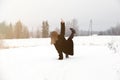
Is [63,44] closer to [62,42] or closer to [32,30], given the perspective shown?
[62,42]

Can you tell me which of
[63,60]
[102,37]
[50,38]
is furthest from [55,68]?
[102,37]

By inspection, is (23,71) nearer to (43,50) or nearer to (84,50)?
(43,50)

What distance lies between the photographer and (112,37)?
22.4 feet

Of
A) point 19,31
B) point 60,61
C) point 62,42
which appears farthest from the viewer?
point 19,31

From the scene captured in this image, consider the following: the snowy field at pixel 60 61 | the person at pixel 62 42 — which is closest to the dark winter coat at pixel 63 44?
the person at pixel 62 42

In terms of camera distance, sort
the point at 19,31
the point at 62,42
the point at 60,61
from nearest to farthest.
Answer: the point at 60,61 < the point at 62,42 < the point at 19,31

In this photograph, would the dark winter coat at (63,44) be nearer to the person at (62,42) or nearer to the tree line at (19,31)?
the person at (62,42)

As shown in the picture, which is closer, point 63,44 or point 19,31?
point 63,44

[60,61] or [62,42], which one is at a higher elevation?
[62,42]

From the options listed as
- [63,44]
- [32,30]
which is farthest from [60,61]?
[32,30]

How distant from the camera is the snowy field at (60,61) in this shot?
20.2ft

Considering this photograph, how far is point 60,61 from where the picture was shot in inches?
259

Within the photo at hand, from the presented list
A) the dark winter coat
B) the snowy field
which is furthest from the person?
the snowy field

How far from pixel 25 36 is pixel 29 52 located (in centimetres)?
39
